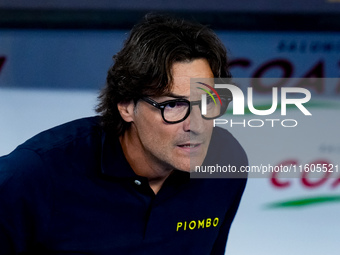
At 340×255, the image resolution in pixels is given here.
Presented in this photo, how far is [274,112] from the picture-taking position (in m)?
2.18

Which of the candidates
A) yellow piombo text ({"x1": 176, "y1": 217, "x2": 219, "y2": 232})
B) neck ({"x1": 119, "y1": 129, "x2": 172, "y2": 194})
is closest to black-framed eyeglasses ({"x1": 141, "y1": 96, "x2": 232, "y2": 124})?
neck ({"x1": 119, "y1": 129, "x2": 172, "y2": 194})

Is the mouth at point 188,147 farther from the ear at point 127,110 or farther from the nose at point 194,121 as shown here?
the ear at point 127,110

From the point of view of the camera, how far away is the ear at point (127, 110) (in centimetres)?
141

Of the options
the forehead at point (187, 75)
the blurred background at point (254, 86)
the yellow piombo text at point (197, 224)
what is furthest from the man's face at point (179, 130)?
the blurred background at point (254, 86)

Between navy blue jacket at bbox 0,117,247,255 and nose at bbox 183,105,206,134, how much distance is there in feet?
0.57

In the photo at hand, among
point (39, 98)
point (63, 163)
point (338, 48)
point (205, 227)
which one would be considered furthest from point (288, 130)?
point (63, 163)

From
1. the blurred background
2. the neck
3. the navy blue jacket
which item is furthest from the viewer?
the blurred background

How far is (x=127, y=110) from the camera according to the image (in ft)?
4.72

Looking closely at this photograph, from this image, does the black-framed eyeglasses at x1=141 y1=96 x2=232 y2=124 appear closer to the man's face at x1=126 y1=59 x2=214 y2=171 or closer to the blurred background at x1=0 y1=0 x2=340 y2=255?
the man's face at x1=126 y1=59 x2=214 y2=171

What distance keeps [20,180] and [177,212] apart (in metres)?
0.41

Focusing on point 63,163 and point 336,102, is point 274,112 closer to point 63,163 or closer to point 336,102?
point 336,102

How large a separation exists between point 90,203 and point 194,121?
1.00 feet

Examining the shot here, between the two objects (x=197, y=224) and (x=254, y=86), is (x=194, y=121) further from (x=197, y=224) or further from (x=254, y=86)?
(x=254, y=86)

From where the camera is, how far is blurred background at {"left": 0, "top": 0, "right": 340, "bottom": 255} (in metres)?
2.05
